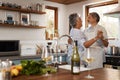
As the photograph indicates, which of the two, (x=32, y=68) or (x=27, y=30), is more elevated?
(x=27, y=30)

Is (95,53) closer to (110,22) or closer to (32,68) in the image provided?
(32,68)

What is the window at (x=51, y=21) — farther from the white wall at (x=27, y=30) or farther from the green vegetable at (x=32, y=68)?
the green vegetable at (x=32, y=68)

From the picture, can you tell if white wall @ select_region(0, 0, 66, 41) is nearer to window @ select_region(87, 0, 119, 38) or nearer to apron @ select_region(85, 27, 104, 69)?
window @ select_region(87, 0, 119, 38)

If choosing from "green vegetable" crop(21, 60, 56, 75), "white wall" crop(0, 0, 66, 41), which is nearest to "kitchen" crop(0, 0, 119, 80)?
"white wall" crop(0, 0, 66, 41)

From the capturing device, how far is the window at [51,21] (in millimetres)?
5251

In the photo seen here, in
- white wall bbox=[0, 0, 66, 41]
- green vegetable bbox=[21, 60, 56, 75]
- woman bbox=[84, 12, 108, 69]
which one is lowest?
green vegetable bbox=[21, 60, 56, 75]

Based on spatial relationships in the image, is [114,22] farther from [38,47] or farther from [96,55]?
[96,55]

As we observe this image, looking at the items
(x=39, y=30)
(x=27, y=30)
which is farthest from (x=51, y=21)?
(x=27, y=30)

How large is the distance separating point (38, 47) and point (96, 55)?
8.33ft

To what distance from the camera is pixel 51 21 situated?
17.8ft

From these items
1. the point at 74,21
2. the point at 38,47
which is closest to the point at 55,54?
the point at 74,21

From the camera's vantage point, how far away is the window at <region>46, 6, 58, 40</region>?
5251mm

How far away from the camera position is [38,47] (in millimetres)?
4758

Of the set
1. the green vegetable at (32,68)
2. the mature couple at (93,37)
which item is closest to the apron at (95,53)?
the mature couple at (93,37)
